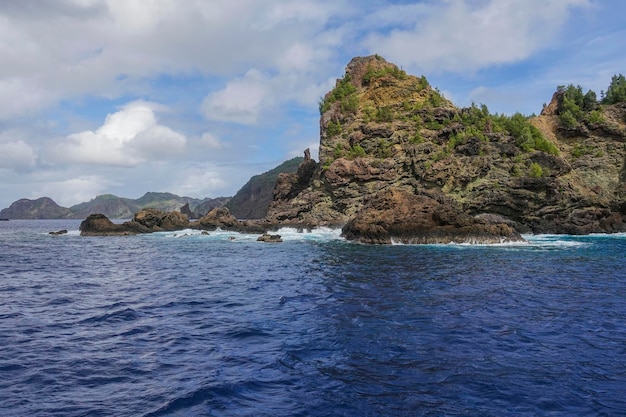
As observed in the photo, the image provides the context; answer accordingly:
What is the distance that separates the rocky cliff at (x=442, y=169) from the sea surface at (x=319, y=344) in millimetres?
26275

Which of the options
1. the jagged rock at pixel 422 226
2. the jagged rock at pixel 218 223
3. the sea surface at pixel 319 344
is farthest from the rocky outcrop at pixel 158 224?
the sea surface at pixel 319 344

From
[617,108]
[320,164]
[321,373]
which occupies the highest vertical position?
[617,108]

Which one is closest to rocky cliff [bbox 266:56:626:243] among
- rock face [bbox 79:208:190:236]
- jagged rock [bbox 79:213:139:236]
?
rock face [bbox 79:208:190:236]

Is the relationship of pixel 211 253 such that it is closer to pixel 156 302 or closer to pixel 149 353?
pixel 156 302

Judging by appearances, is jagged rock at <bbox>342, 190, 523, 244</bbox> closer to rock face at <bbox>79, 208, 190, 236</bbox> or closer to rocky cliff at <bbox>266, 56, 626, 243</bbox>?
rocky cliff at <bbox>266, 56, 626, 243</bbox>

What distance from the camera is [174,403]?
10258 millimetres

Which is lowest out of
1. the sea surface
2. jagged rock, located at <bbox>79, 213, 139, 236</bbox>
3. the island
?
the sea surface

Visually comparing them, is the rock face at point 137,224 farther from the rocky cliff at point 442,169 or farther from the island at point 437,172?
the rocky cliff at point 442,169

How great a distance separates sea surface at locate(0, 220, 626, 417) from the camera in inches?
411

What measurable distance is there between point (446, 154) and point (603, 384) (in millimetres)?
70533

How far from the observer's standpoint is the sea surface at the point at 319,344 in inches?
411

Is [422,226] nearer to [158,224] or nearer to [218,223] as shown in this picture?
[218,223]

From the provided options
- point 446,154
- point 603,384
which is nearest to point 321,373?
point 603,384

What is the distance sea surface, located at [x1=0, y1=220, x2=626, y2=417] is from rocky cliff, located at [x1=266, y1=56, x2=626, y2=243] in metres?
26.3
